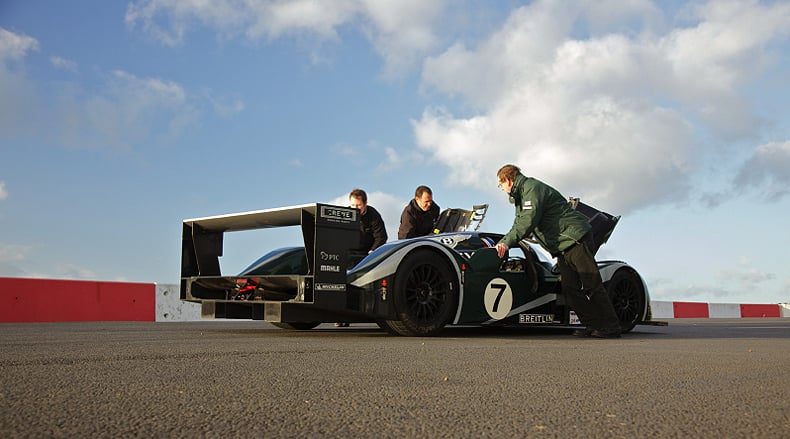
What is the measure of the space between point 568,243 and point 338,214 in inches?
102

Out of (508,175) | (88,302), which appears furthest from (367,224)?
(88,302)

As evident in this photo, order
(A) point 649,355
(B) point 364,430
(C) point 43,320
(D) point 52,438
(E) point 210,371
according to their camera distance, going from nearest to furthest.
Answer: (D) point 52,438 → (B) point 364,430 → (E) point 210,371 → (A) point 649,355 → (C) point 43,320

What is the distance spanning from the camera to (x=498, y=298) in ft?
25.4

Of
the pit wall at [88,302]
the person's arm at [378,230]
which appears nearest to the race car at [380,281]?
the person's arm at [378,230]

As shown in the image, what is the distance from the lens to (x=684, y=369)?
170 inches

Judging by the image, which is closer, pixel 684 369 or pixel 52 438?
pixel 52 438

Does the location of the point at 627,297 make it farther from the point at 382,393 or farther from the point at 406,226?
the point at 382,393

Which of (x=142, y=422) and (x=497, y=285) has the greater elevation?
(x=497, y=285)

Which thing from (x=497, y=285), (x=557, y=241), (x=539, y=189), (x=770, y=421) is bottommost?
(x=770, y=421)

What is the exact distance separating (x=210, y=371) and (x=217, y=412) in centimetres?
124

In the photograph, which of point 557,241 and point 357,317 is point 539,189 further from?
point 357,317

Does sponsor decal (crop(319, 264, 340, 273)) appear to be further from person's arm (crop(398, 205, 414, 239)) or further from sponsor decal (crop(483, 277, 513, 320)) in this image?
person's arm (crop(398, 205, 414, 239))

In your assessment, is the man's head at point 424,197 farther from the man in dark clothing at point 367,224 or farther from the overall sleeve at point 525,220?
the overall sleeve at point 525,220

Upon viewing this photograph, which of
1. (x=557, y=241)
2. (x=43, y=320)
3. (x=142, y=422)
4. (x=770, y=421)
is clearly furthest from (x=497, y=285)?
(x=43, y=320)
